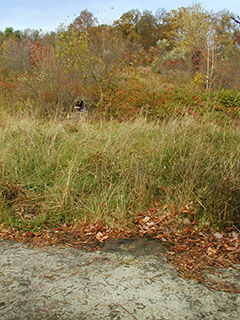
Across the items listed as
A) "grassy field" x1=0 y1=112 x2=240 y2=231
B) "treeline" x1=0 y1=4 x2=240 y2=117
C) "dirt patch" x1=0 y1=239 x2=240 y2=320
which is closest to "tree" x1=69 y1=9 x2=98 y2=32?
"treeline" x1=0 y1=4 x2=240 y2=117

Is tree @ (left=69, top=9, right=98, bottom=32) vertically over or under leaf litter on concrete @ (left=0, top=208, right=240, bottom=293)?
over

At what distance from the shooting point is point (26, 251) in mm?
3137

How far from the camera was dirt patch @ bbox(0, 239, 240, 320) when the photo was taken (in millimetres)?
2229

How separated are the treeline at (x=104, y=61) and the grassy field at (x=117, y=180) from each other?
2.15 meters

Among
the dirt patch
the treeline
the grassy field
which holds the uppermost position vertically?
the treeline

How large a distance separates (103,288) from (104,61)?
9.98m

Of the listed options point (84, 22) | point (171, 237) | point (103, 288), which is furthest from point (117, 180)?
point (84, 22)

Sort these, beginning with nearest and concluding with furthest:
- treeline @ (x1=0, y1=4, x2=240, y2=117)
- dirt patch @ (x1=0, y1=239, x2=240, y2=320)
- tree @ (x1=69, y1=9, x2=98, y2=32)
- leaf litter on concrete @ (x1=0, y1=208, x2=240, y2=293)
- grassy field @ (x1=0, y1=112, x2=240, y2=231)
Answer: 1. dirt patch @ (x1=0, y1=239, x2=240, y2=320)
2. leaf litter on concrete @ (x1=0, y1=208, x2=240, y2=293)
3. grassy field @ (x1=0, y1=112, x2=240, y2=231)
4. treeline @ (x1=0, y1=4, x2=240, y2=117)
5. tree @ (x1=69, y1=9, x2=98, y2=32)

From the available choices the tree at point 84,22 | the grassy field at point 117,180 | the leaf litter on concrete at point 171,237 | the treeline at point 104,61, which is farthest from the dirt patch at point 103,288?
the tree at point 84,22

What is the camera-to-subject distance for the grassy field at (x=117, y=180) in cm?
360

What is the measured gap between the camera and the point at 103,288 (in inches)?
98.4

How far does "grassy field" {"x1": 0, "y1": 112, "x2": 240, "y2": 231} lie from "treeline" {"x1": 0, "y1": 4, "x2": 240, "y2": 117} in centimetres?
215

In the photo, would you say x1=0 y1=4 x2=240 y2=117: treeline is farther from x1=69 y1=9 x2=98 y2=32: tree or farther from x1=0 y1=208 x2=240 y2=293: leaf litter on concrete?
x1=0 y1=208 x2=240 y2=293: leaf litter on concrete

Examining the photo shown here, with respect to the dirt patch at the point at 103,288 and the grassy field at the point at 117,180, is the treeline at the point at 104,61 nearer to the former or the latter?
the grassy field at the point at 117,180
